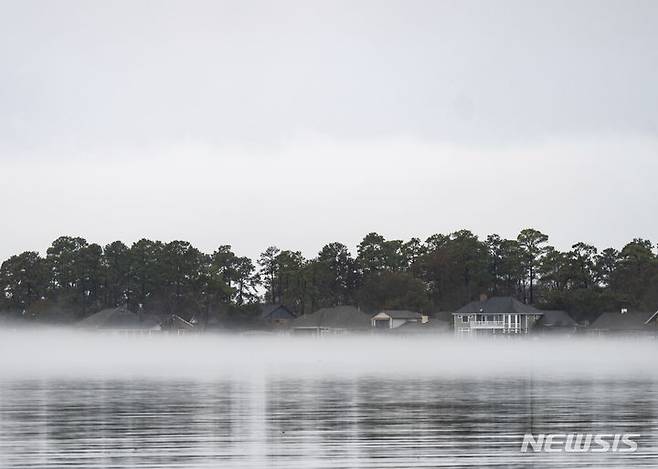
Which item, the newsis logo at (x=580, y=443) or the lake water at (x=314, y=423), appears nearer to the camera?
the lake water at (x=314, y=423)

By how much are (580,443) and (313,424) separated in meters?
10.5

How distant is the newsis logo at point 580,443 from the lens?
36.3m

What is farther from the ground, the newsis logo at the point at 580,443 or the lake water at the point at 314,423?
the lake water at the point at 314,423

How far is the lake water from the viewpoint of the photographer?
34.8 m

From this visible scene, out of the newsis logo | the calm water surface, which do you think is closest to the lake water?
the calm water surface

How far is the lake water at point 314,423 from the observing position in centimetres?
3478

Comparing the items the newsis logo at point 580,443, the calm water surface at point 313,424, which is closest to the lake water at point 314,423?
the calm water surface at point 313,424

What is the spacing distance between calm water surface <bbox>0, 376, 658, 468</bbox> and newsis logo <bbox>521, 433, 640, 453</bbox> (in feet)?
1.62

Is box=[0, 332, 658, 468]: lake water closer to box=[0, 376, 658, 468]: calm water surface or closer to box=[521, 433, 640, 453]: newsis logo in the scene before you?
box=[0, 376, 658, 468]: calm water surface

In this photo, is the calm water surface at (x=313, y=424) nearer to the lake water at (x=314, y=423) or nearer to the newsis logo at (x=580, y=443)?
the lake water at (x=314, y=423)

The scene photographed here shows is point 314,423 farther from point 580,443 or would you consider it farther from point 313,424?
point 580,443

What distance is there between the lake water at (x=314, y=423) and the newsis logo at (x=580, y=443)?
0.41 metres

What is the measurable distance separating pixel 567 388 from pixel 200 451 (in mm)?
35176

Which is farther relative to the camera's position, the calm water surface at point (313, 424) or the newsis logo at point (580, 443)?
the newsis logo at point (580, 443)
